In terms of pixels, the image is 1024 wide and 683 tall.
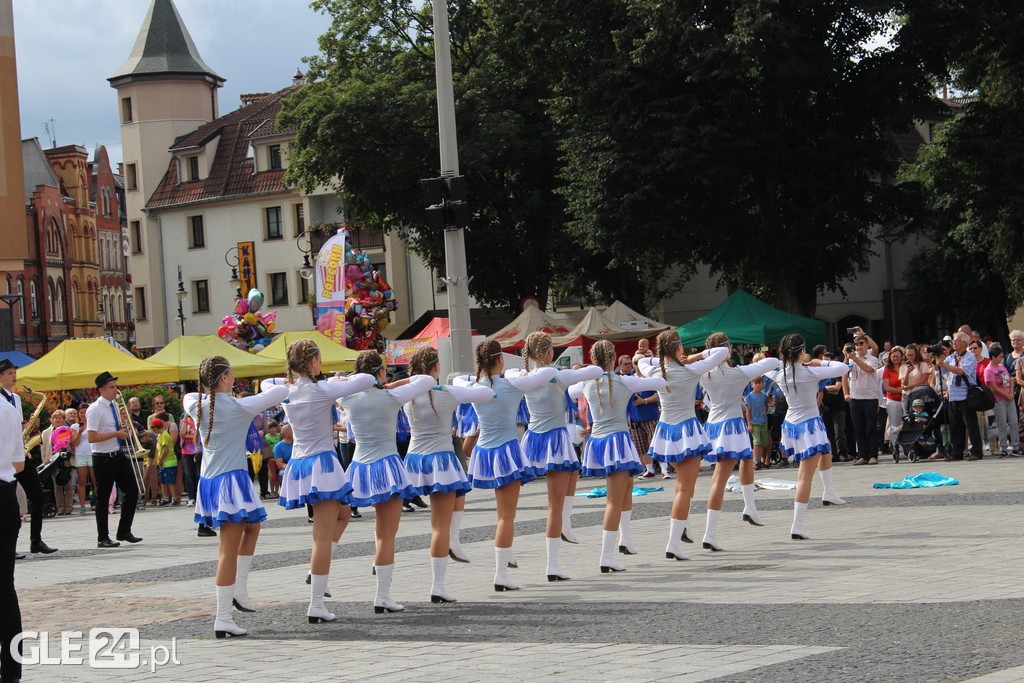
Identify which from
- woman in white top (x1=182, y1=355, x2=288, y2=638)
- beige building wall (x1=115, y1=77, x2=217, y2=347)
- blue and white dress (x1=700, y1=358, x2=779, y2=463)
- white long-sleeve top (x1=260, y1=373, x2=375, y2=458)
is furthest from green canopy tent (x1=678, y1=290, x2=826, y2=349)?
beige building wall (x1=115, y1=77, x2=217, y2=347)

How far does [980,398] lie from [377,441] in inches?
593

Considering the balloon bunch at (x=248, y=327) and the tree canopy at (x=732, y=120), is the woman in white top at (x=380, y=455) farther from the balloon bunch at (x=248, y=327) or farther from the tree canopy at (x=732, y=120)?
the balloon bunch at (x=248, y=327)

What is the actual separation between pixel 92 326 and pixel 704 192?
211 feet

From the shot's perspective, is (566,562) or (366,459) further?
(566,562)

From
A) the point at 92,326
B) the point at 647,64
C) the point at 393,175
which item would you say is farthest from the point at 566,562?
the point at 92,326

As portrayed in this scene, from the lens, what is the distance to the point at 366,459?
36.4 feet

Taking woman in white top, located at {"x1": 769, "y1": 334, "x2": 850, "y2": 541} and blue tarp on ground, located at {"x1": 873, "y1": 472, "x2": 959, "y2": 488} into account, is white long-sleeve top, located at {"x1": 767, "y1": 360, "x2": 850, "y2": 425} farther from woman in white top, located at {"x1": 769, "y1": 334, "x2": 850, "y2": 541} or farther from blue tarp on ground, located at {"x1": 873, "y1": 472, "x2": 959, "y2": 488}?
blue tarp on ground, located at {"x1": 873, "y1": 472, "x2": 959, "y2": 488}

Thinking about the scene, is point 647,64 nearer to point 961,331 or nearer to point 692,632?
point 961,331

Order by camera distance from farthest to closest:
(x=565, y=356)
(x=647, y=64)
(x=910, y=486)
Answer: (x=647, y=64) < (x=565, y=356) < (x=910, y=486)

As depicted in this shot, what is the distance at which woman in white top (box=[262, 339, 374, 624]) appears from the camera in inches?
420

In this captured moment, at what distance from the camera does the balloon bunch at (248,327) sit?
39781 millimetres

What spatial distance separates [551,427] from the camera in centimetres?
1263

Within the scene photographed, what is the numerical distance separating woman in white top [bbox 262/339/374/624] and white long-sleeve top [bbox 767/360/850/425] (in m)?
5.69

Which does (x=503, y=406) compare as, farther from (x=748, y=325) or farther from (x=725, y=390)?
(x=748, y=325)
